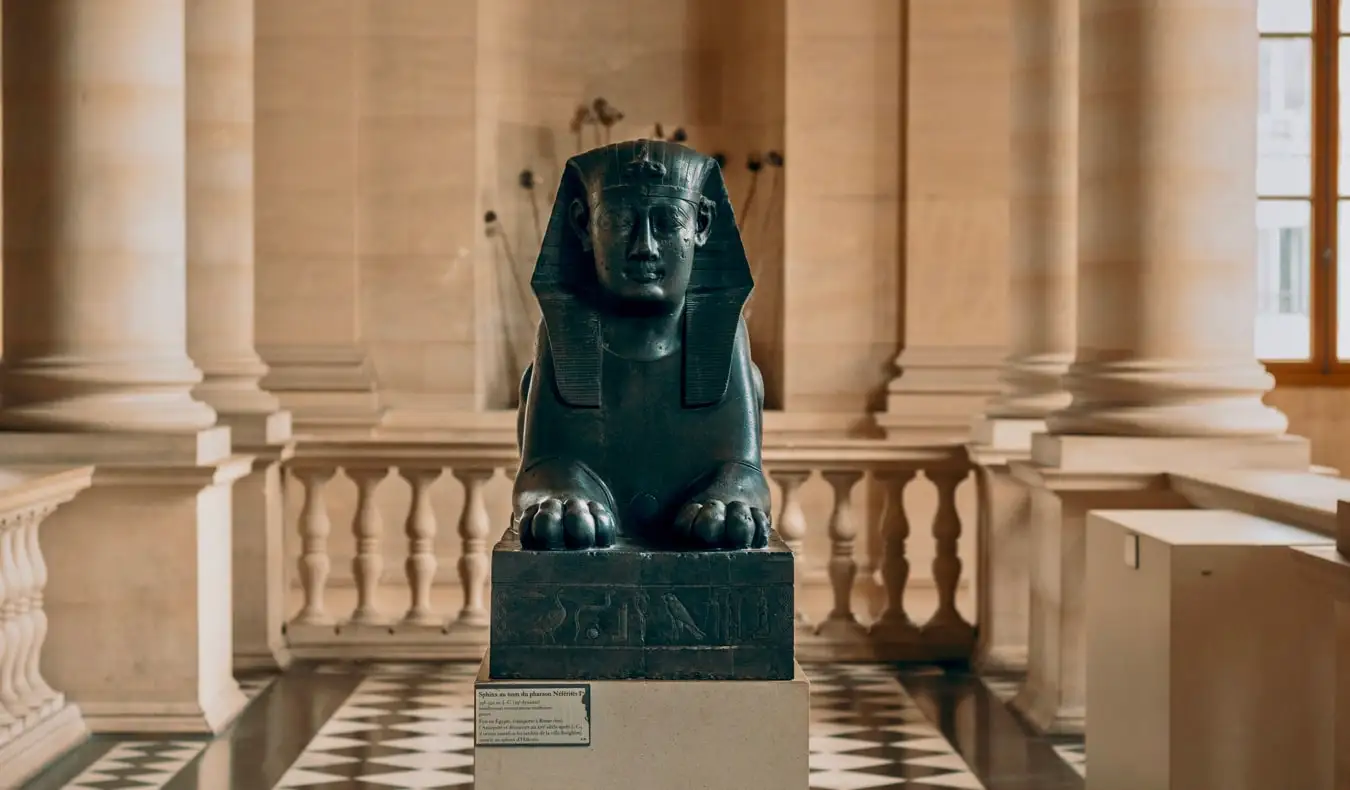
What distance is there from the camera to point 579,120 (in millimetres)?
14805

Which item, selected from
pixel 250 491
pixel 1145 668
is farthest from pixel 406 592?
pixel 1145 668

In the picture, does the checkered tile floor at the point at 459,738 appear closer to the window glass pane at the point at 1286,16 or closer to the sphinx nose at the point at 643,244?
the sphinx nose at the point at 643,244

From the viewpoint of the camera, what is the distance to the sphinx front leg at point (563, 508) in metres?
5.23

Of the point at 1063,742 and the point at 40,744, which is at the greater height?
the point at 40,744

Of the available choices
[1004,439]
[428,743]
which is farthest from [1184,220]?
[428,743]

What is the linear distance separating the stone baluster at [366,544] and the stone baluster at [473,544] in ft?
1.51

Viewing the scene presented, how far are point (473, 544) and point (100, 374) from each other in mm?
2750

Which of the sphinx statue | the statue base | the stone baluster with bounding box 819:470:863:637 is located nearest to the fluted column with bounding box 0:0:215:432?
the stone baluster with bounding box 819:470:863:637

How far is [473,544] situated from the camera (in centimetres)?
1109

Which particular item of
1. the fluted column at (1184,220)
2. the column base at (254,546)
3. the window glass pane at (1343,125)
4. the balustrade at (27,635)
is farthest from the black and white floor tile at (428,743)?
the window glass pane at (1343,125)

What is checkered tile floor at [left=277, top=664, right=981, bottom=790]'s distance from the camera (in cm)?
826

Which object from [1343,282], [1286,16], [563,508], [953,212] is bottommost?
[563,508]

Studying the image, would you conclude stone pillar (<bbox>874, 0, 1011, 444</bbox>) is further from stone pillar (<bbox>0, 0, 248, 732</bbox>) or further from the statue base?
the statue base

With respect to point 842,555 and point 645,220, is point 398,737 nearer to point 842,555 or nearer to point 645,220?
point 842,555
